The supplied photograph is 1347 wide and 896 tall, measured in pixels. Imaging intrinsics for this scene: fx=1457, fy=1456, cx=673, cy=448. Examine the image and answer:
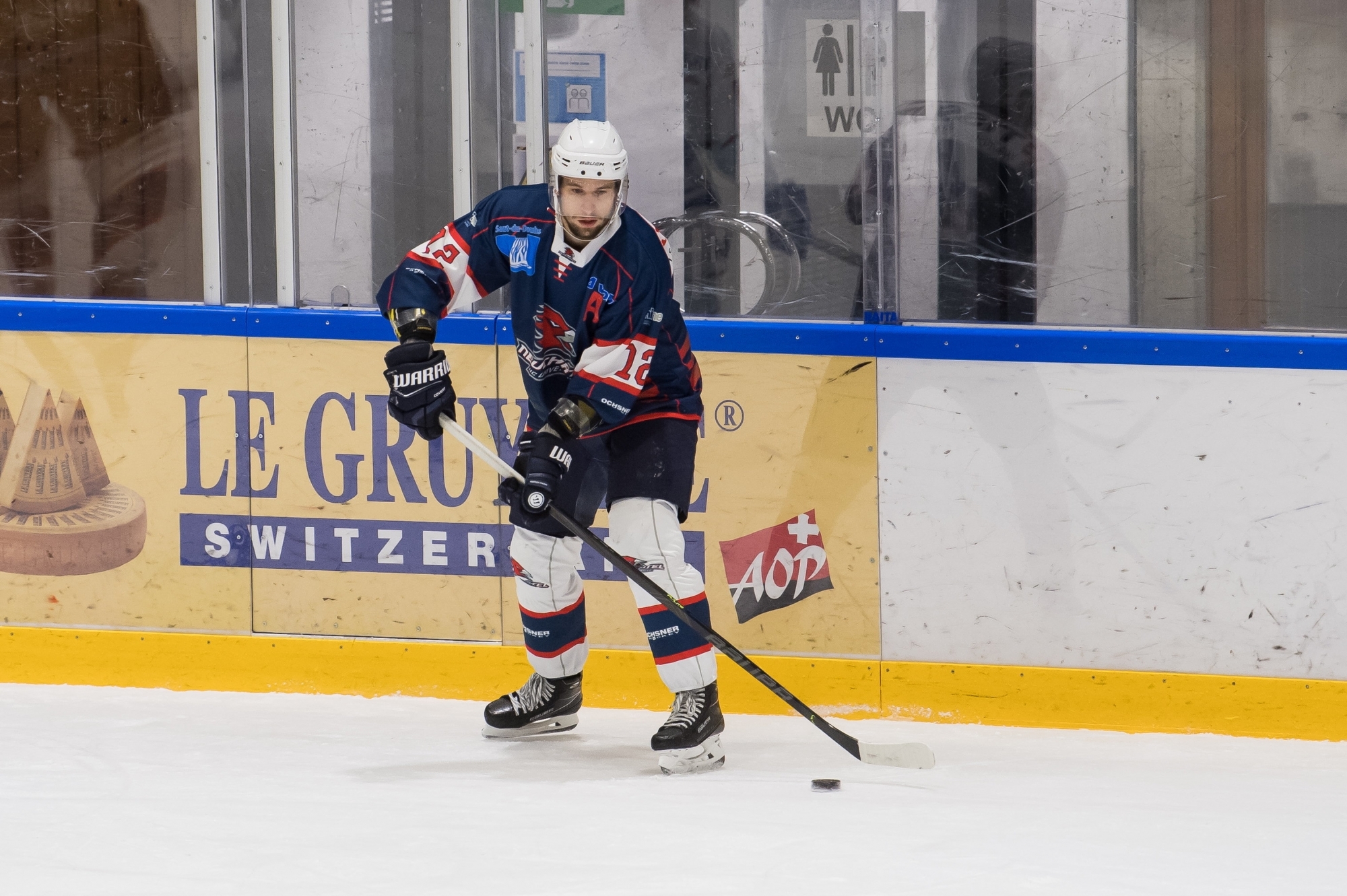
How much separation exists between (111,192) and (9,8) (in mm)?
527

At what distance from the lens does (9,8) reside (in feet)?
12.2

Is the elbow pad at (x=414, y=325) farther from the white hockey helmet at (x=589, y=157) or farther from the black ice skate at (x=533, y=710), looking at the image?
the black ice skate at (x=533, y=710)

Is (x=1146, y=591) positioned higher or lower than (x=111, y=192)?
lower

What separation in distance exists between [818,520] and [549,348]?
0.81 meters

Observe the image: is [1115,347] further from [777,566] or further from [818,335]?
[777,566]

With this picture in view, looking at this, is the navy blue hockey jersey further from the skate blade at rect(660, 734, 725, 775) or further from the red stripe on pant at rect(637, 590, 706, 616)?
the skate blade at rect(660, 734, 725, 775)

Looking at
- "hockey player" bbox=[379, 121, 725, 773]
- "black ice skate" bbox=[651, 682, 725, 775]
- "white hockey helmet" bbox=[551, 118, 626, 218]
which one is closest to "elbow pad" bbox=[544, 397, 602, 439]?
"hockey player" bbox=[379, 121, 725, 773]

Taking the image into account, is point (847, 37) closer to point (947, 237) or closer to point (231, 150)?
point (947, 237)

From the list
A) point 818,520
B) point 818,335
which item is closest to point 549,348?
point 818,335

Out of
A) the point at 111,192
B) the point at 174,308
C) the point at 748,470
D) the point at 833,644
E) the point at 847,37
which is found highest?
the point at 847,37

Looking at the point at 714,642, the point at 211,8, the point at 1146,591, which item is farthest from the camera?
the point at 211,8

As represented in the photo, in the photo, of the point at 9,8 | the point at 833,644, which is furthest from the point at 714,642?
the point at 9,8

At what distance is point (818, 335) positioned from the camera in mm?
3420

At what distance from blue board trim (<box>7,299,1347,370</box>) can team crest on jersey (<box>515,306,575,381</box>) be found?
Answer: 45 centimetres
